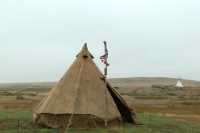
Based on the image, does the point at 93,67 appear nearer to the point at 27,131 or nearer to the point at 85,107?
the point at 85,107

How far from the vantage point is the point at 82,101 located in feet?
87.9

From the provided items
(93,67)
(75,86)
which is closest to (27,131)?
→ (75,86)

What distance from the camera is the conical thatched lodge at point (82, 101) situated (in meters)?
26.3

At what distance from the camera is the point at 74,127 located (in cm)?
2616

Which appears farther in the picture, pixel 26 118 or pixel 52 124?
pixel 26 118

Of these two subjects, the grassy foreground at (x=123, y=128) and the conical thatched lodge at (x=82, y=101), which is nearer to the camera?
the grassy foreground at (x=123, y=128)

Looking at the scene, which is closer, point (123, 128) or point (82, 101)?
point (123, 128)

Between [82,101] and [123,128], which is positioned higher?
[82,101]

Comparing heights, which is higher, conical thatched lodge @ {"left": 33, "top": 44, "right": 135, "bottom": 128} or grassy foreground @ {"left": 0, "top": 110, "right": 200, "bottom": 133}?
conical thatched lodge @ {"left": 33, "top": 44, "right": 135, "bottom": 128}

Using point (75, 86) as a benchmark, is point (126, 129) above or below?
below

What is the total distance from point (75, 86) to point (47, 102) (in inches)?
70.1

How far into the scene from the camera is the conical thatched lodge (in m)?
26.3

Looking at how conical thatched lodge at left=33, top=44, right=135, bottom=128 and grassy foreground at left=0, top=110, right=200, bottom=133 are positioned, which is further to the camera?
conical thatched lodge at left=33, top=44, right=135, bottom=128

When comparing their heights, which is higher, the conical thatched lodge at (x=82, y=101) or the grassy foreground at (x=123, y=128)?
the conical thatched lodge at (x=82, y=101)
